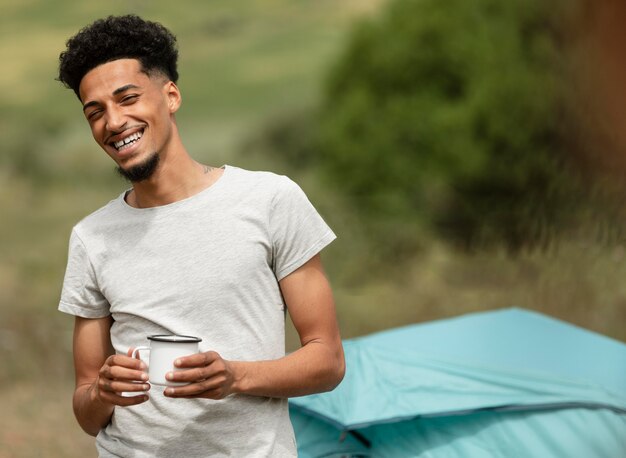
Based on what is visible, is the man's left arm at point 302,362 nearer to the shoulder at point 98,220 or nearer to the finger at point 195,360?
the finger at point 195,360

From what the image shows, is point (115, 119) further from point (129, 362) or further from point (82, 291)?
point (129, 362)

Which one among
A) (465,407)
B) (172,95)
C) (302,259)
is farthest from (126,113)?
(465,407)

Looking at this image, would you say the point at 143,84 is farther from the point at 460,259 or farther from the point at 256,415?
the point at 460,259

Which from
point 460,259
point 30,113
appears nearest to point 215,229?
point 460,259

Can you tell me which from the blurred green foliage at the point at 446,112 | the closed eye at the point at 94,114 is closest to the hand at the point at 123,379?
the closed eye at the point at 94,114

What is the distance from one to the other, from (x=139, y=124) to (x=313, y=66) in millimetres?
6653

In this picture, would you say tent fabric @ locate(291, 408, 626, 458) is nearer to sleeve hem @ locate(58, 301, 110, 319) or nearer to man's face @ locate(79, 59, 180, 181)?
sleeve hem @ locate(58, 301, 110, 319)

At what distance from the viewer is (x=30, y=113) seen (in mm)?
7582

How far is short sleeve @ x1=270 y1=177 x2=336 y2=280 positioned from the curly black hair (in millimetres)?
322

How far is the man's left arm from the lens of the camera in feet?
4.31

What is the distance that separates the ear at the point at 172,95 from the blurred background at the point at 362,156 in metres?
1.97

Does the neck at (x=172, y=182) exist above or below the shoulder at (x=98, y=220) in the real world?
above

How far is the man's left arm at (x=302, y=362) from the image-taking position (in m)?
1.31

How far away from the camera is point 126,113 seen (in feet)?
4.89
